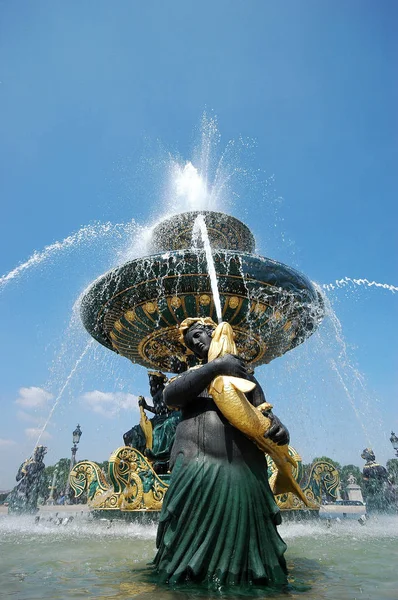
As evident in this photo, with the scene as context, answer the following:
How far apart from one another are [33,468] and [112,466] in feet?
16.6

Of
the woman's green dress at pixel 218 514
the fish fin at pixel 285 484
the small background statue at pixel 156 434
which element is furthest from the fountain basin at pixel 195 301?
the woman's green dress at pixel 218 514

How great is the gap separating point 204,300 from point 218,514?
5326 millimetres

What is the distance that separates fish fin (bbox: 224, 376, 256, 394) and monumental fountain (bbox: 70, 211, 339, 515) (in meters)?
3.46

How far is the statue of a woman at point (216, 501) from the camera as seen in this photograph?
231cm

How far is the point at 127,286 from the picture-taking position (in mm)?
7543

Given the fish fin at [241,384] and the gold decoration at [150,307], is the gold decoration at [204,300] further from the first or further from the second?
the fish fin at [241,384]

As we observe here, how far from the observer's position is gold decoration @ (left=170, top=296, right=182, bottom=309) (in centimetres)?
760

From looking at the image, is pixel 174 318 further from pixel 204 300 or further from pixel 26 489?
pixel 26 489

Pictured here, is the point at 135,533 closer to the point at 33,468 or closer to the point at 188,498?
the point at 188,498

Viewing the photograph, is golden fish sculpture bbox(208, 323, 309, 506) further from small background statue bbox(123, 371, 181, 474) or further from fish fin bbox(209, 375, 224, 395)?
small background statue bbox(123, 371, 181, 474)

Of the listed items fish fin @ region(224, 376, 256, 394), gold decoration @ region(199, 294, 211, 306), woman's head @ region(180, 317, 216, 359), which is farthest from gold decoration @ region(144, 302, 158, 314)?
fish fin @ region(224, 376, 256, 394)

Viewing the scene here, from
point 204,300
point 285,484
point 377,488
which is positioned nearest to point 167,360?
point 204,300

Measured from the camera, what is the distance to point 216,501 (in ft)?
8.11

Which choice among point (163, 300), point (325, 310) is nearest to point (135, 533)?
point (163, 300)
